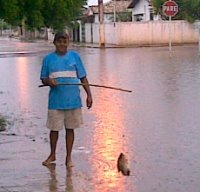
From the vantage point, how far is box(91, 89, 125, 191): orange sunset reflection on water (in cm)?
814

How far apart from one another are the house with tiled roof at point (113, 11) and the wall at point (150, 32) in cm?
1667

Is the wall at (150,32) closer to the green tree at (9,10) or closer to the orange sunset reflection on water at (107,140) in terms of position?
the orange sunset reflection on water at (107,140)

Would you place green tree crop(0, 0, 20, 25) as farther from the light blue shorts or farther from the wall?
the wall

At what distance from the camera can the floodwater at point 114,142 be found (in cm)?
788

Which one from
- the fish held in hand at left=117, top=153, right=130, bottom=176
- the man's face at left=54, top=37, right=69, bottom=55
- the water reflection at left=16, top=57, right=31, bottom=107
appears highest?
the man's face at left=54, top=37, right=69, bottom=55

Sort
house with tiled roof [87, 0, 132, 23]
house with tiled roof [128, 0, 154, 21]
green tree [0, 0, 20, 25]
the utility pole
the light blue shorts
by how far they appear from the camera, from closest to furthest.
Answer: the light blue shorts < green tree [0, 0, 20, 25] < the utility pole < house with tiled roof [128, 0, 154, 21] < house with tiled roof [87, 0, 132, 23]

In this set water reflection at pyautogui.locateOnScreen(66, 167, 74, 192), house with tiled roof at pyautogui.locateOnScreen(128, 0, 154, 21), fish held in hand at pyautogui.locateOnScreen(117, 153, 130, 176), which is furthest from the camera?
house with tiled roof at pyautogui.locateOnScreen(128, 0, 154, 21)

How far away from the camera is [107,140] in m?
10.7

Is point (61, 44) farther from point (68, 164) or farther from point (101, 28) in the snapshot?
point (101, 28)

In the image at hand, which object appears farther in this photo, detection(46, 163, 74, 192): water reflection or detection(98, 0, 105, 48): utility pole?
detection(98, 0, 105, 48): utility pole

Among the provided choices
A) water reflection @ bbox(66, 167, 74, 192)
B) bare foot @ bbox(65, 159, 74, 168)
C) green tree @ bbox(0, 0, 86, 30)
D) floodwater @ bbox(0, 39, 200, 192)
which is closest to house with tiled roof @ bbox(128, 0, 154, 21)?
floodwater @ bbox(0, 39, 200, 192)

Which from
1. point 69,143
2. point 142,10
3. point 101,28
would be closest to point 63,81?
point 69,143

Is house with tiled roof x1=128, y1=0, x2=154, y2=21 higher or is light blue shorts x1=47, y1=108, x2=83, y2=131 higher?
house with tiled roof x1=128, y1=0, x2=154, y2=21

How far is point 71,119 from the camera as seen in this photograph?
8.59 m
